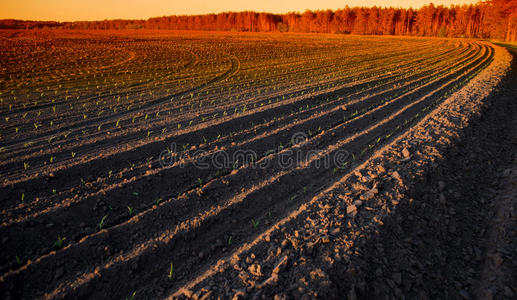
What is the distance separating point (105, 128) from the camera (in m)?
7.82

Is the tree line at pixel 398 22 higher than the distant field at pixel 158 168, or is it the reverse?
the tree line at pixel 398 22

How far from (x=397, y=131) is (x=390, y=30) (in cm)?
9052

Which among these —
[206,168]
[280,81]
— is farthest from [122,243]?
[280,81]

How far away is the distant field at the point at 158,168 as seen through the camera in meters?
3.43

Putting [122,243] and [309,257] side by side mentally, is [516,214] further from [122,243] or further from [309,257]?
[122,243]

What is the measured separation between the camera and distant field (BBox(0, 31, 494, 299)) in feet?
11.2

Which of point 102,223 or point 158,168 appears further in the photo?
point 158,168

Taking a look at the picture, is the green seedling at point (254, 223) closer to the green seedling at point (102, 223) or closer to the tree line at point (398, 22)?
the green seedling at point (102, 223)

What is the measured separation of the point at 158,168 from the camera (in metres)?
5.53

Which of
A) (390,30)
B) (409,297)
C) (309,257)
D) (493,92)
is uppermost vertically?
(390,30)

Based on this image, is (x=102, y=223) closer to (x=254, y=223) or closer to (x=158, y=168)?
(x=158, y=168)

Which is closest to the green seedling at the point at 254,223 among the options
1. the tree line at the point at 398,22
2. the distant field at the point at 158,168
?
the distant field at the point at 158,168

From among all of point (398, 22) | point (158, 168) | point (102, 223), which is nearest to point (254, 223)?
point (102, 223)

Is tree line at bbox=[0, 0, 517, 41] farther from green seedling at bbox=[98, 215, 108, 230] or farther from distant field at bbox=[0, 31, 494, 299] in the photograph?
green seedling at bbox=[98, 215, 108, 230]
